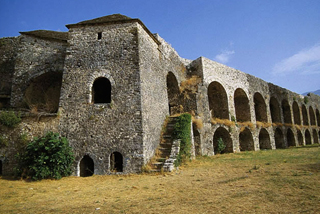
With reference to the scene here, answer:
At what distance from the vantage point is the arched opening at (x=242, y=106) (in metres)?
19.0

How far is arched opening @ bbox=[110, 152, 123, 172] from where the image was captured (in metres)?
9.21

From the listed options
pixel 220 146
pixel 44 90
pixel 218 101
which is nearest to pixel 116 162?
pixel 44 90

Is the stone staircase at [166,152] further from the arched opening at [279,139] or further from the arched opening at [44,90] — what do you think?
the arched opening at [279,139]

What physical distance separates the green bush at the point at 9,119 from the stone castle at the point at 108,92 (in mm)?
264

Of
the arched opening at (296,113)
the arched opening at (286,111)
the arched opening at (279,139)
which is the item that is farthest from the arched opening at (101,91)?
the arched opening at (296,113)

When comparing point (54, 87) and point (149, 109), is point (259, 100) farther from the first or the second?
point (54, 87)

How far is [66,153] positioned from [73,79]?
3.56m

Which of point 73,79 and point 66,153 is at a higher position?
point 73,79

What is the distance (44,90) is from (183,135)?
8.89 m

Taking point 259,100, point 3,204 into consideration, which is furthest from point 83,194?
point 259,100

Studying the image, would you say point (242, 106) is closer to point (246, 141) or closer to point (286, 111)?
point (246, 141)

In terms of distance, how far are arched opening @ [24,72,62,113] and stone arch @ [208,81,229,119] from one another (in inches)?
454

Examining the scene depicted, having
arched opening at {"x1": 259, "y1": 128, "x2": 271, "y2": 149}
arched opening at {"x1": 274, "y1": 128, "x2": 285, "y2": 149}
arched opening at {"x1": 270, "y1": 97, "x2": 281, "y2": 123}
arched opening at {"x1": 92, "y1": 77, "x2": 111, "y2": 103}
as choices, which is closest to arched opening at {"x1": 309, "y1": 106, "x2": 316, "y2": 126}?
arched opening at {"x1": 270, "y1": 97, "x2": 281, "y2": 123}

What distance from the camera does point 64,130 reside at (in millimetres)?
9625
